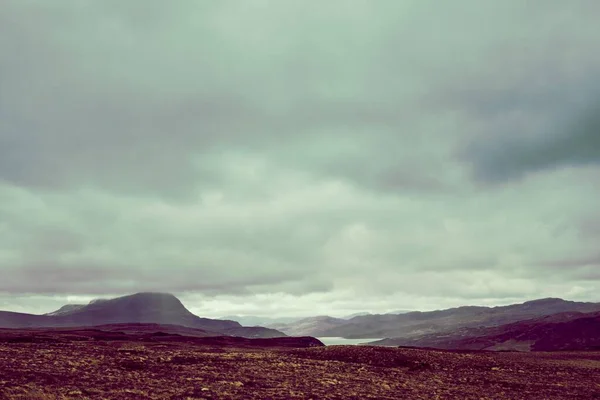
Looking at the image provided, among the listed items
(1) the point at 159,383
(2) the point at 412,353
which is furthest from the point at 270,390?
→ (2) the point at 412,353

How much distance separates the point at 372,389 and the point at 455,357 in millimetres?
34865

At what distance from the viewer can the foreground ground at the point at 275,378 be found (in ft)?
94.8

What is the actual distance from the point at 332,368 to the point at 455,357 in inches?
997

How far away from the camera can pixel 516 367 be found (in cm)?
5791

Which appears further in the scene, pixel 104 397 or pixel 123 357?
pixel 123 357

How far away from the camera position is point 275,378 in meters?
38.3

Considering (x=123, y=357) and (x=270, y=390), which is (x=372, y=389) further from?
(x=123, y=357)

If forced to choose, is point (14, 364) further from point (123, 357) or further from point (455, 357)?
point (455, 357)

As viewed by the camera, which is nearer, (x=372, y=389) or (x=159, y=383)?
(x=159, y=383)

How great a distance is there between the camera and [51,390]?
26.5 meters

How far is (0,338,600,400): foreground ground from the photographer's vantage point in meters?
28.9

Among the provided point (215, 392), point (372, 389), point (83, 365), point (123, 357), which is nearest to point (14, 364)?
point (83, 365)

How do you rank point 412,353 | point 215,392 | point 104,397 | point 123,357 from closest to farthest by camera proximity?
1. point 104,397
2. point 215,392
3. point 123,357
4. point 412,353

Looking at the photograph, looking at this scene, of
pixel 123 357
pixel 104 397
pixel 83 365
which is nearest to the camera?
pixel 104 397
